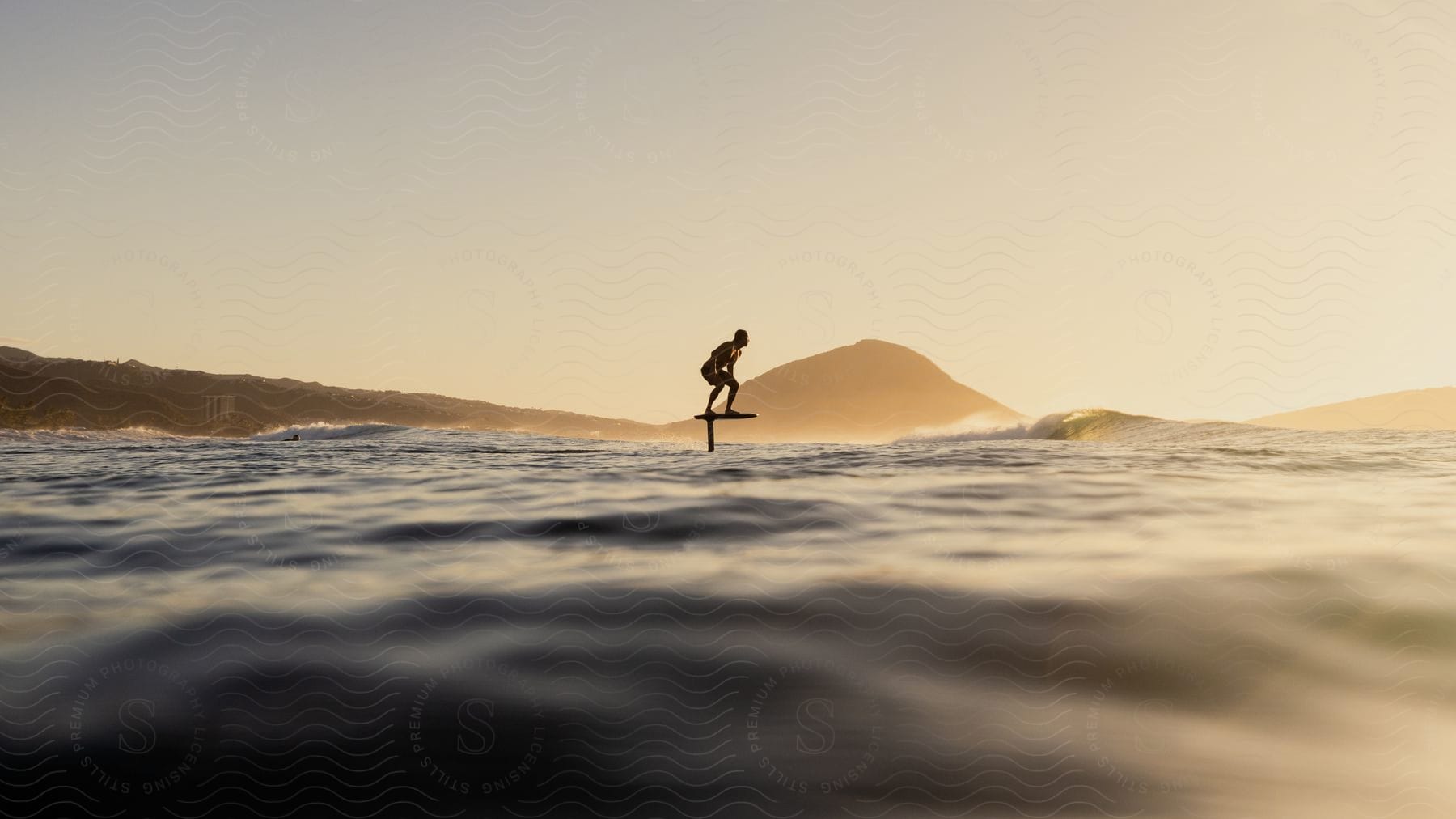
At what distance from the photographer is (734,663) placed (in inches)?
156

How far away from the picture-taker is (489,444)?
25.7m

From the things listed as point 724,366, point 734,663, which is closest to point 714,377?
point 724,366

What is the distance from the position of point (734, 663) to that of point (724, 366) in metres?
12.1

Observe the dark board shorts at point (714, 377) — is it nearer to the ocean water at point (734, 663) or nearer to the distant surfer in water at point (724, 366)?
the distant surfer in water at point (724, 366)

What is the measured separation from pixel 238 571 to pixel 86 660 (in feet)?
5.75

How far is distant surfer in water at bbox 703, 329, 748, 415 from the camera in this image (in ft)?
51.6

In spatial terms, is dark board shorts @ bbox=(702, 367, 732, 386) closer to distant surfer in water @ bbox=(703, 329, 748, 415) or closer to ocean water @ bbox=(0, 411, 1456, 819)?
distant surfer in water @ bbox=(703, 329, 748, 415)

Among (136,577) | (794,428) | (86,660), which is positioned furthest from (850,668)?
(794,428)

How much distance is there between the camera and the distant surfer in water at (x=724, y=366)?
620 inches

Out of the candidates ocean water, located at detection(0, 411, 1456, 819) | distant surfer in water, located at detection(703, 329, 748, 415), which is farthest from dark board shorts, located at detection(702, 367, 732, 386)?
ocean water, located at detection(0, 411, 1456, 819)

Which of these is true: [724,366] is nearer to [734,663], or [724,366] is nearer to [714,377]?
[714,377]

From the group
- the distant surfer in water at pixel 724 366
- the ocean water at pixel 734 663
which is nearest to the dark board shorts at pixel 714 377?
the distant surfer in water at pixel 724 366

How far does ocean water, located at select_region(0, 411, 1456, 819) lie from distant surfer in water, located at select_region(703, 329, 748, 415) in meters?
7.37

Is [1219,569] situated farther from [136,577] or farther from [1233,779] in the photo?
[136,577]
